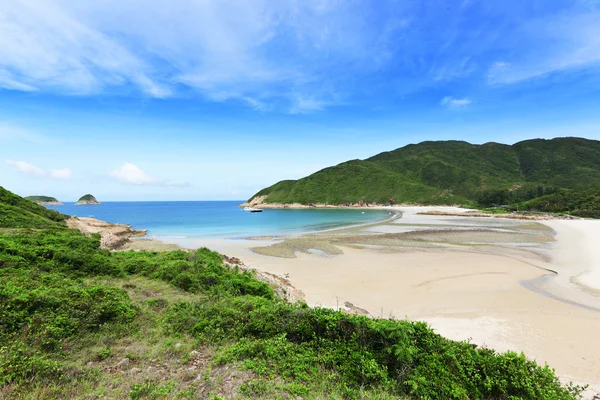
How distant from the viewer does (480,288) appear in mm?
14078

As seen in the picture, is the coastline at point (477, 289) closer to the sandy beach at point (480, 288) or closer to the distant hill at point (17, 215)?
the sandy beach at point (480, 288)

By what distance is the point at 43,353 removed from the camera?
517 cm

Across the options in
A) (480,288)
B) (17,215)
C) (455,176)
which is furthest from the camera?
(455,176)

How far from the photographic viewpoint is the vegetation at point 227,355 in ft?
15.1

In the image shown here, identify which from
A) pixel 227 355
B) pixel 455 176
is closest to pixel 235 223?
pixel 227 355

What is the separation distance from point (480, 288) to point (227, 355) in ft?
47.1

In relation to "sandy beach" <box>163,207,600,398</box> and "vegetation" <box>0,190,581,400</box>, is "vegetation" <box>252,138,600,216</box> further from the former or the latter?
"vegetation" <box>0,190,581,400</box>

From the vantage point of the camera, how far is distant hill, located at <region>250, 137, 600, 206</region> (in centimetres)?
12756

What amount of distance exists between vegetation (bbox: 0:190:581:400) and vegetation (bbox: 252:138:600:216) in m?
116

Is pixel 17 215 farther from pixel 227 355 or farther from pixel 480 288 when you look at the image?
pixel 480 288

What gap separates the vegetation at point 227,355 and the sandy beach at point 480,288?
12.3ft

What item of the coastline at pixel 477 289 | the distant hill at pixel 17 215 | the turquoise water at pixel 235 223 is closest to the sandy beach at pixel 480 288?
the coastline at pixel 477 289

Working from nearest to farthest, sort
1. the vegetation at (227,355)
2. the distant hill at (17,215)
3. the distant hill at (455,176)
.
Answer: the vegetation at (227,355), the distant hill at (17,215), the distant hill at (455,176)

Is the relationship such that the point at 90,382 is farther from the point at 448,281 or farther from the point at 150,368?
the point at 448,281
